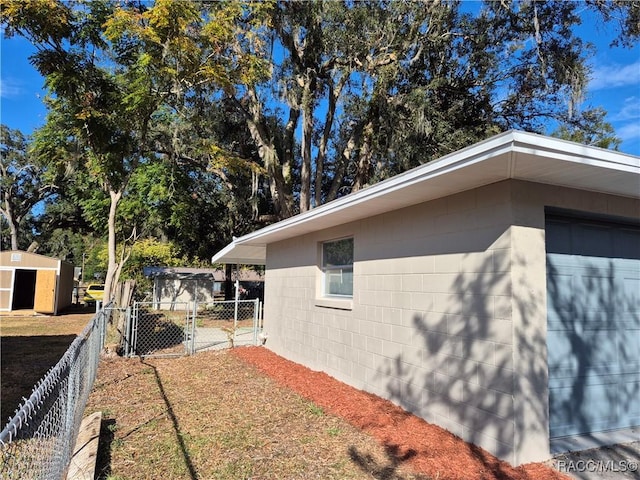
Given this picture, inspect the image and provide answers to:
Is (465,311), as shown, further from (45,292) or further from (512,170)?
(45,292)

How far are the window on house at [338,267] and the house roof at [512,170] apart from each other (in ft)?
6.08

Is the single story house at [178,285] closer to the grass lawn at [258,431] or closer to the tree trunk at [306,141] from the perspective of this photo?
the tree trunk at [306,141]

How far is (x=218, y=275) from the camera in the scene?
54.2 m

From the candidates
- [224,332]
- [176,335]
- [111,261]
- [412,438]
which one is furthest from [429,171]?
[224,332]

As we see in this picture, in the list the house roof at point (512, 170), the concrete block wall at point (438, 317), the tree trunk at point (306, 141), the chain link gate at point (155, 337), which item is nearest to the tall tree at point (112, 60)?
the chain link gate at point (155, 337)

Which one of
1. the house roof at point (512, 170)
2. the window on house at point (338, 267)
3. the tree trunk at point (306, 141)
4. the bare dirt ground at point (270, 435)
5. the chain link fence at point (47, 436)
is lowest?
the bare dirt ground at point (270, 435)

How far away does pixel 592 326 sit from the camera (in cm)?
462

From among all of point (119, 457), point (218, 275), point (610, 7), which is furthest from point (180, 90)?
point (218, 275)

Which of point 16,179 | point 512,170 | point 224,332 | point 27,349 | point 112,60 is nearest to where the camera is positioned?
point 512,170

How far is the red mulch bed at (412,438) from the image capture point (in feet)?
12.3

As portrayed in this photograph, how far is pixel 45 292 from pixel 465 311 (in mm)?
21166

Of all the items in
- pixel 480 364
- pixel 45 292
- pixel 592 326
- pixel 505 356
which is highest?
pixel 592 326

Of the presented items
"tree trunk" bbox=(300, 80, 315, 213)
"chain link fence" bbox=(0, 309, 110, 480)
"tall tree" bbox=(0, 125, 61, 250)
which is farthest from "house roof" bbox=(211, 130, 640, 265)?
"tall tree" bbox=(0, 125, 61, 250)

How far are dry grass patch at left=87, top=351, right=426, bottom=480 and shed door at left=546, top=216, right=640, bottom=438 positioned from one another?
6.45 ft
